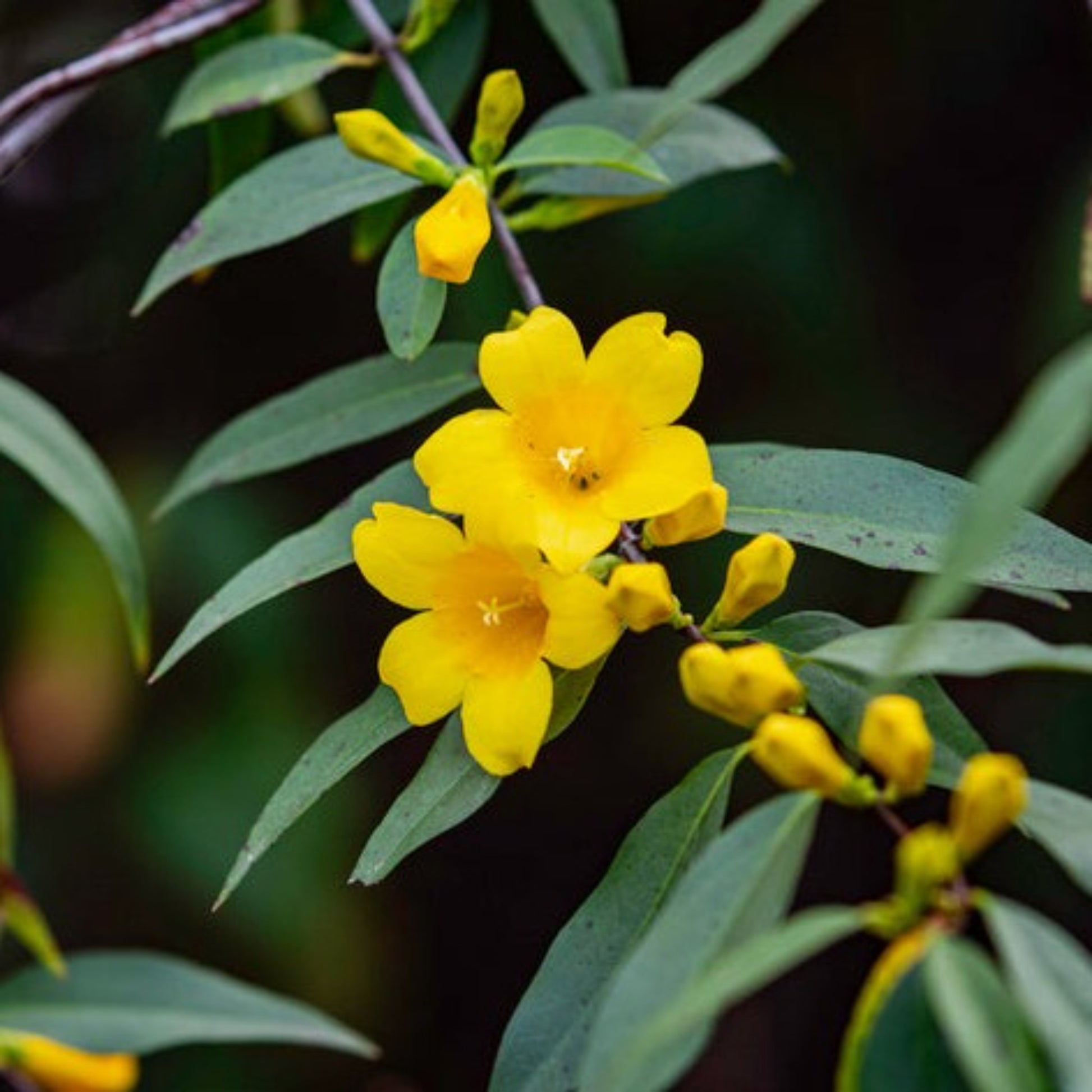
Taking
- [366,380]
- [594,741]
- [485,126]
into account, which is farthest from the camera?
[594,741]

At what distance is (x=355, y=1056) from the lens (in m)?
2.22

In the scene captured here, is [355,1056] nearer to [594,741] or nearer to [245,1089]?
[245,1089]

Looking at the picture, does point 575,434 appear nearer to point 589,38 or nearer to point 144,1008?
point 144,1008

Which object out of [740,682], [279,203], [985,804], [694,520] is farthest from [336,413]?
[985,804]

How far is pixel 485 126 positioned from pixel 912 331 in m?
0.97

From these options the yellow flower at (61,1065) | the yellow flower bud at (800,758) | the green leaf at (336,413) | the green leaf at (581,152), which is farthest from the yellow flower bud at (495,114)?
the yellow flower at (61,1065)

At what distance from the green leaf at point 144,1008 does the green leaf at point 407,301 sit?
37cm

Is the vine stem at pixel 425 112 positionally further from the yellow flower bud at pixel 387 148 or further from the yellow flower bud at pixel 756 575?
the yellow flower bud at pixel 756 575

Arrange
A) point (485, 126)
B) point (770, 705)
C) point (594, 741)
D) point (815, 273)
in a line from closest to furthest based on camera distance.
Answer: point (770, 705), point (485, 126), point (815, 273), point (594, 741)

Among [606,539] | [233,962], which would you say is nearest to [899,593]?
[233,962]

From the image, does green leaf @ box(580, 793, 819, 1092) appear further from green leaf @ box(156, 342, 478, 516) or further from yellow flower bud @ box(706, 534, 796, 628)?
green leaf @ box(156, 342, 478, 516)

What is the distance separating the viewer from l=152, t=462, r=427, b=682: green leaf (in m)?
0.98

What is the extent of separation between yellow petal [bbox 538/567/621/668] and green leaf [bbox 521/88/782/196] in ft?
1.26

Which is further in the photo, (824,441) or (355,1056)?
(355,1056)
